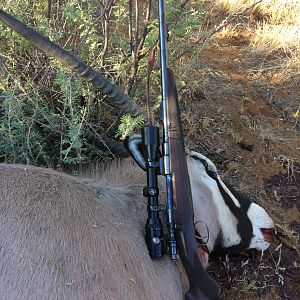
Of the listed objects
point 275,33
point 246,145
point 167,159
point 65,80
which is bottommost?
point 167,159

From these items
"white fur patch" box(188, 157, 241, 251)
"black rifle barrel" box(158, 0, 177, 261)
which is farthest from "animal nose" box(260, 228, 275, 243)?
"black rifle barrel" box(158, 0, 177, 261)

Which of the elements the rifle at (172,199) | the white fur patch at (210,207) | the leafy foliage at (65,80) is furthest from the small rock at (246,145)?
the rifle at (172,199)

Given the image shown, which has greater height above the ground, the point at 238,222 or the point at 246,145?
the point at 246,145

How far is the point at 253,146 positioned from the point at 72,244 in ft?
8.15

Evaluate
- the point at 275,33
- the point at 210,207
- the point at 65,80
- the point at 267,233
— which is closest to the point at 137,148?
the point at 210,207

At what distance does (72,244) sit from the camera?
2086 mm

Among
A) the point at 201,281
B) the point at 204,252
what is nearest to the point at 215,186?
the point at 204,252

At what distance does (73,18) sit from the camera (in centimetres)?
298

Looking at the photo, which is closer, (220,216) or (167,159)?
(167,159)

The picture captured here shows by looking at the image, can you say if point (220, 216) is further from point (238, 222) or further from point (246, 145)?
point (246, 145)

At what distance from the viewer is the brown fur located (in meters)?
1.96

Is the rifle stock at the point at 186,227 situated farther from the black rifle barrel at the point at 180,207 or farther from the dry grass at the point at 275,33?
the dry grass at the point at 275,33

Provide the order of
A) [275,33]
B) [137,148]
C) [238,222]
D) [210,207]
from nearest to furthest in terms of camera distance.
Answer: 1. [137,148]
2. [210,207]
3. [238,222]
4. [275,33]

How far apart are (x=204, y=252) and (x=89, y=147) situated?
944 millimetres
